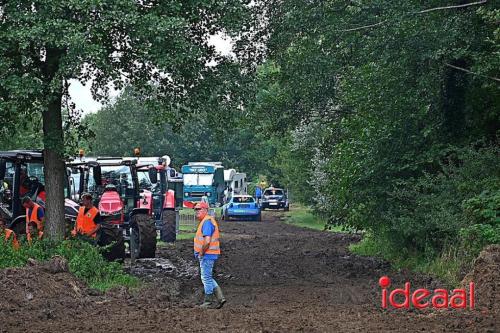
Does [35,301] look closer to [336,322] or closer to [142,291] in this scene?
[142,291]

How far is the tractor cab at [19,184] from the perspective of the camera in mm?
19094

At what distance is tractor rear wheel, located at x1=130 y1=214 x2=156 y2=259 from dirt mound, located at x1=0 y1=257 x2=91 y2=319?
524 centimetres

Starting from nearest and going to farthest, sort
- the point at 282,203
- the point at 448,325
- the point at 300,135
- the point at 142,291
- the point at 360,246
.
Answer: the point at 448,325 < the point at 142,291 < the point at 360,246 < the point at 300,135 < the point at 282,203

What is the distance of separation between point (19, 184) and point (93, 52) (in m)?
5.32

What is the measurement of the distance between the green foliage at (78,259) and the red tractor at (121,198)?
2628mm

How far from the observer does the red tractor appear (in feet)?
67.4

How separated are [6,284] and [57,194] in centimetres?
434

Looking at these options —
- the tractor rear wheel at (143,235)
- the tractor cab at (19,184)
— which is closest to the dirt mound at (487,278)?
the tractor rear wheel at (143,235)

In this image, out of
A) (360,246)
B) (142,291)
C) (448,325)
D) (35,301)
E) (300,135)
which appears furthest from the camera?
(300,135)

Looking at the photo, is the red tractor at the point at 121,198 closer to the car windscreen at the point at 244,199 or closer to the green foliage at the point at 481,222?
the green foliage at the point at 481,222

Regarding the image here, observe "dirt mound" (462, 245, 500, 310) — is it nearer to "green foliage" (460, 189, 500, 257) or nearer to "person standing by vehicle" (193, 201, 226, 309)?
"green foliage" (460, 189, 500, 257)

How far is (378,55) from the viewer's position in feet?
69.6

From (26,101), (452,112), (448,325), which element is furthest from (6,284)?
(452,112)

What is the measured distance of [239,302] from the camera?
613 inches
